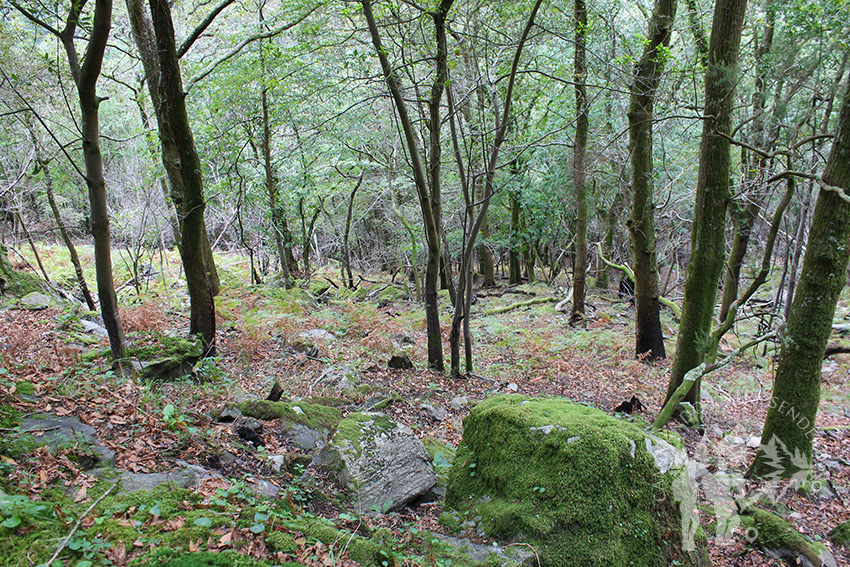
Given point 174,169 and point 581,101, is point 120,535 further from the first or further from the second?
point 581,101

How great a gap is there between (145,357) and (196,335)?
2.45 ft

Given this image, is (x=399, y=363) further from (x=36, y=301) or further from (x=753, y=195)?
(x=36, y=301)

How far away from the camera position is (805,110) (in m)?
8.40

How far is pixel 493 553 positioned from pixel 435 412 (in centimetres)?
321

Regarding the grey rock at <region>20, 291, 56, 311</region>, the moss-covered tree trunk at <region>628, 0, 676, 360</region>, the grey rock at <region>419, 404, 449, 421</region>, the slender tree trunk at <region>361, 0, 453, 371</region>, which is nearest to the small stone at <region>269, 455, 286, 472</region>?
the grey rock at <region>419, 404, 449, 421</region>

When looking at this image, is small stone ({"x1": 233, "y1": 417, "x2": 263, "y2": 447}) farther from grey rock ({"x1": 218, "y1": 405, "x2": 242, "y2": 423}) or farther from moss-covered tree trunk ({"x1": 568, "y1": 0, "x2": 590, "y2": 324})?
moss-covered tree trunk ({"x1": 568, "y1": 0, "x2": 590, "y2": 324})

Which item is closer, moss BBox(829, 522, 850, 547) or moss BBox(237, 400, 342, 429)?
moss BBox(829, 522, 850, 547)

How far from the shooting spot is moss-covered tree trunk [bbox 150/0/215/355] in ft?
16.7

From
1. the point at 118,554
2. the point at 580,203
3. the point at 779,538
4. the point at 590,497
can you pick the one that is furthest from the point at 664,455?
the point at 580,203

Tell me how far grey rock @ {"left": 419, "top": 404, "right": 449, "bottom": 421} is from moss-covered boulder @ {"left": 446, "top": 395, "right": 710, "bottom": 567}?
2.45 m

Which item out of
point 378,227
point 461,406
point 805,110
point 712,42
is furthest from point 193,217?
point 378,227

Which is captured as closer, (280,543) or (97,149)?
(280,543)

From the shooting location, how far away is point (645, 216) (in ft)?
27.5

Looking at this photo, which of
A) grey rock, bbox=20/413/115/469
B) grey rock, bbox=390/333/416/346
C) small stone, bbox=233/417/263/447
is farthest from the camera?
grey rock, bbox=390/333/416/346
